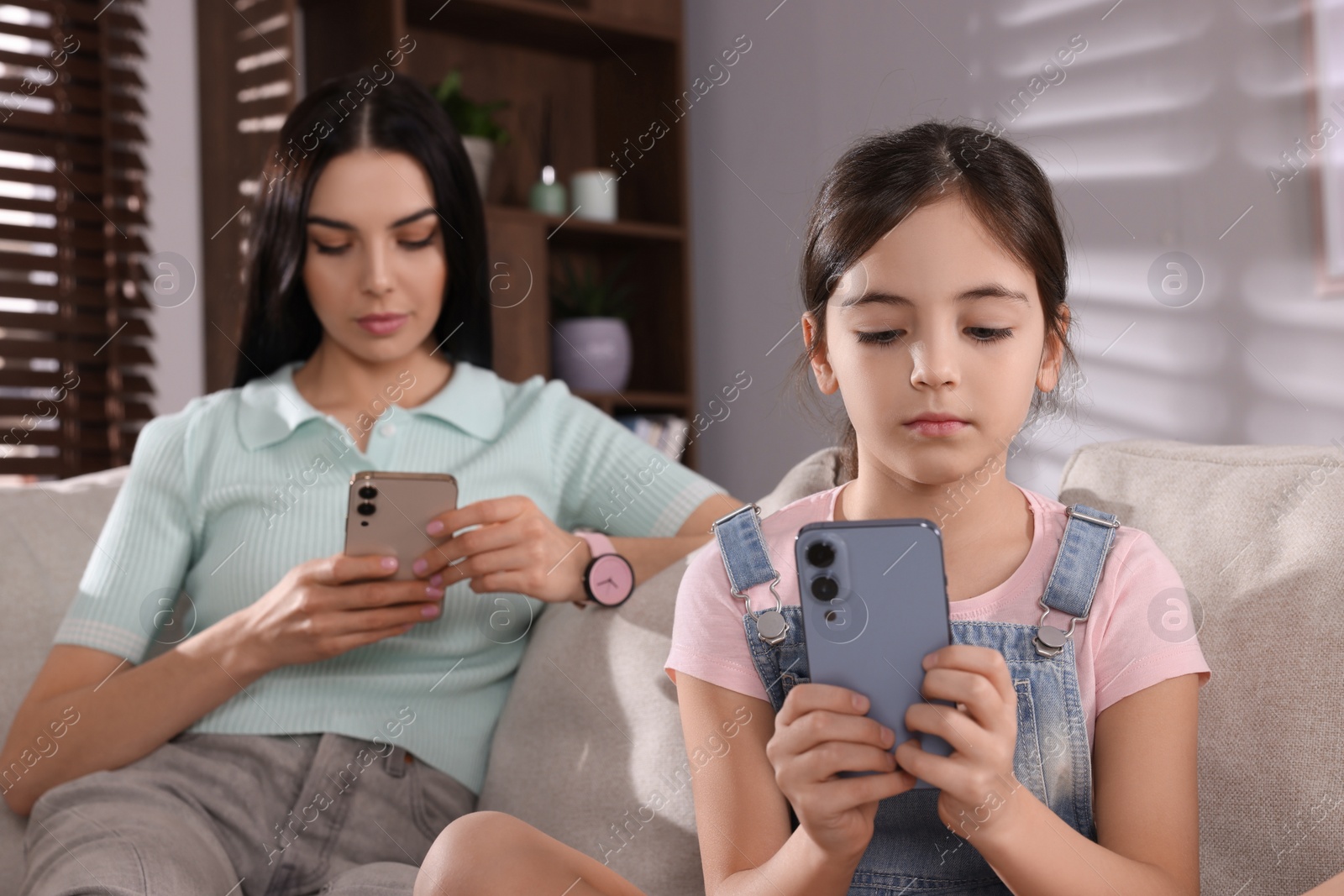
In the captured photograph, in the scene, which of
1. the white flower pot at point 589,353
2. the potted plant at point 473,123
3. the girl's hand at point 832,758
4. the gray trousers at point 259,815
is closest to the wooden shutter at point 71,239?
the potted plant at point 473,123

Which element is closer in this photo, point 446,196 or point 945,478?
point 945,478

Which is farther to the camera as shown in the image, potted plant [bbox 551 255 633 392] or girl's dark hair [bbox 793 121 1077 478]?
potted plant [bbox 551 255 633 392]

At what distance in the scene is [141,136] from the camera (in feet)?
8.62

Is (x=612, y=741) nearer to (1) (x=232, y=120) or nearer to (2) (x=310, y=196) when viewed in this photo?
(2) (x=310, y=196)

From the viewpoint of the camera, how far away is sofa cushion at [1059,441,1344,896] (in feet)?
2.87

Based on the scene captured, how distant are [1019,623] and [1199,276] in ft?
5.29

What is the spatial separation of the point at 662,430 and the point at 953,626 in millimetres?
2198

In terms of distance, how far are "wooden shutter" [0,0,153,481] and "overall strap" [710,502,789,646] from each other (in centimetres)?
203

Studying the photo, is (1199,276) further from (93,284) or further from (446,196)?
(93,284)

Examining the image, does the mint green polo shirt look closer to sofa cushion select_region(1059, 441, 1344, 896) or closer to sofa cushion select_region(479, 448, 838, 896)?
sofa cushion select_region(479, 448, 838, 896)

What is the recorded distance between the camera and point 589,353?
9.72 feet

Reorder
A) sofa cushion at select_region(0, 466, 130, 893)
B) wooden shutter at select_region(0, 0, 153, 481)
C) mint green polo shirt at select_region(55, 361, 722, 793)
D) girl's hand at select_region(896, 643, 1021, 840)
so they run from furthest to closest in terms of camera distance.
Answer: wooden shutter at select_region(0, 0, 153, 481) → sofa cushion at select_region(0, 466, 130, 893) → mint green polo shirt at select_region(55, 361, 722, 793) → girl's hand at select_region(896, 643, 1021, 840)

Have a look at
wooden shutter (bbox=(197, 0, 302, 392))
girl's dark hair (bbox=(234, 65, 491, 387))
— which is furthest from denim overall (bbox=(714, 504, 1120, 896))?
wooden shutter (bbox=(197, 0, 302, 392))

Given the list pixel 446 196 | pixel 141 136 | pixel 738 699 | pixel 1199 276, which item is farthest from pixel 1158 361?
pixel 141 136
